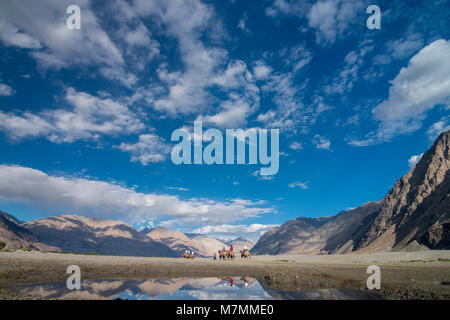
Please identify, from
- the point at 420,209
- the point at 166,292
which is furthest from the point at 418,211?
the point at 166,292

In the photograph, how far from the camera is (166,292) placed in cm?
1535

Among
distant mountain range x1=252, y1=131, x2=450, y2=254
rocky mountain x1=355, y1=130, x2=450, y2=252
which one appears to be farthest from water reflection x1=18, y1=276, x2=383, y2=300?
rocky mountain x1=355, y1=130, x2=450, y2=252

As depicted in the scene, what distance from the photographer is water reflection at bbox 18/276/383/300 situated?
13695mm

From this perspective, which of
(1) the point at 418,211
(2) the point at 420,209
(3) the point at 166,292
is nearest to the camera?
(3) the point at 166,292

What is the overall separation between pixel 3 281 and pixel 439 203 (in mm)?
143511

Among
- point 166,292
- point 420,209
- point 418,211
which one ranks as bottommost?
point 166,292

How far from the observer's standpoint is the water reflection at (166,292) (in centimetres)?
1370

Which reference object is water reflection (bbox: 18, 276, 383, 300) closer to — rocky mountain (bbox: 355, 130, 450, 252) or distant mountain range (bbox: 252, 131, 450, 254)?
distant mountain range (bbox: 252, 131, 450, 254)

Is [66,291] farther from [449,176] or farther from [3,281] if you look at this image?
[449,176]

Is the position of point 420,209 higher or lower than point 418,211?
higher

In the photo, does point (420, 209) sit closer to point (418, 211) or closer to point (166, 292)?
point (418, 211)

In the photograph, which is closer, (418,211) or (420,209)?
(420,209)

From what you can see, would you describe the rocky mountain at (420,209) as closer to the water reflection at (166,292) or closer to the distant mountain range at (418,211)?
the distant mountain range at (418,211)
